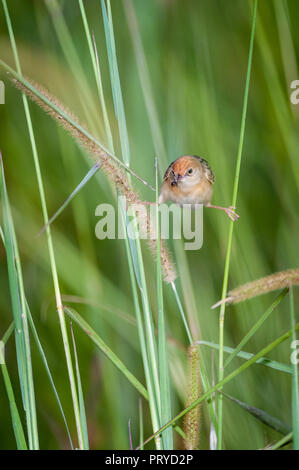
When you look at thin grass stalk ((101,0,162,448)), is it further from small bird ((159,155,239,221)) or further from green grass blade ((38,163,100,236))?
small bird ((159,155,239,221))

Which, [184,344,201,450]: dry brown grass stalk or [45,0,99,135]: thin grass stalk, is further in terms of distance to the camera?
[45,0,99,135]: thin grass stalk

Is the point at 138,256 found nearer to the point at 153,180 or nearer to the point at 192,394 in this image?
the point at 192,394

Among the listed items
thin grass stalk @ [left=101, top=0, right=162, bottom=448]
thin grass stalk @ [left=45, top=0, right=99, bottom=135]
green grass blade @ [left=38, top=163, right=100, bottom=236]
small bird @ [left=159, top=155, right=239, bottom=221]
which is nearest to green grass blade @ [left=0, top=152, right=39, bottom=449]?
green grass blade @ [left=38, top=163, right=100, bottom=236]

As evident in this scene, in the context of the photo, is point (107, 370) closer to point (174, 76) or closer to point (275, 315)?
point (275, 315)

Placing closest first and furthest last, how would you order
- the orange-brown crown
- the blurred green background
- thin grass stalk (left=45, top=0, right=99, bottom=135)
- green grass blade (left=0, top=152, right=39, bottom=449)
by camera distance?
green grass blade (left=0, top=152, right=39, bottom=449)
thin grass stalk (left=45, top=0, right=99, bottom=135)
the blurred green background
the orange-brown crown

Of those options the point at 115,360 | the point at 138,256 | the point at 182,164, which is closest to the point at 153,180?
the point at 182,164

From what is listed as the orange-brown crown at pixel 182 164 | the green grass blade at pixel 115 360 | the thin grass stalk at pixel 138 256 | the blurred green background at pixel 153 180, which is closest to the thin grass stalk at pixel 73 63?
the blurred green background at pixel 153 180
